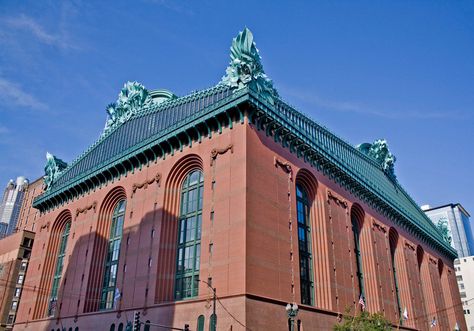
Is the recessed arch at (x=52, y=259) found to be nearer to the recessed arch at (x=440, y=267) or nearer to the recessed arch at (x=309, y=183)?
the recessed arch at (x=309, y=183)

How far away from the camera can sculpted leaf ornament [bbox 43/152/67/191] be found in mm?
64312

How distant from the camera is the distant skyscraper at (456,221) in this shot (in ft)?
561

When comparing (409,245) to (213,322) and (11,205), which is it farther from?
(11,205)

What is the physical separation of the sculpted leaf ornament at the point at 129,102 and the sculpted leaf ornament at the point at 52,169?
1140cm

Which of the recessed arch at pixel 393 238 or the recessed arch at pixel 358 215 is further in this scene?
the recessed arch at pixel 393 238

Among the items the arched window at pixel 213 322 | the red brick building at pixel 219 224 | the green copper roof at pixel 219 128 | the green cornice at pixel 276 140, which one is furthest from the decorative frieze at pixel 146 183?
the arched window at pixel 213 322

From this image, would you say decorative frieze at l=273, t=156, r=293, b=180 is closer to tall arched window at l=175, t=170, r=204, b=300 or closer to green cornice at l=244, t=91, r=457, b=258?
green cornice at l=244, t=91, r=457, b=258

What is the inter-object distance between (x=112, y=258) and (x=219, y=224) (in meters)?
17.8

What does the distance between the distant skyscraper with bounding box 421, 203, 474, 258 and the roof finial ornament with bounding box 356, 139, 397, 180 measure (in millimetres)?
109608

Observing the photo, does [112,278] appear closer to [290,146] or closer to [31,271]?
[31,271]

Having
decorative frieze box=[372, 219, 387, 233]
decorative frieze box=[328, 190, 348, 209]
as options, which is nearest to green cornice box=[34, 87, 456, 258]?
decorative frieze box=[328, 190, 348, 209]

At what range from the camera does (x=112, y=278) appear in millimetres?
45500

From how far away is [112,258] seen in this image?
154ft

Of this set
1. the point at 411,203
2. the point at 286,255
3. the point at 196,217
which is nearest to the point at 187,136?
the point at 196,217
